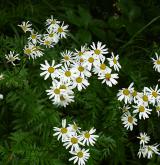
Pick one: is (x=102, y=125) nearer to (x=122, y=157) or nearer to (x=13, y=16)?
(x=122, y=157)

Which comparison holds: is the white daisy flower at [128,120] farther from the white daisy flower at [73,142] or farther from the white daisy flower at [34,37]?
the white daisy flower at [34,37]

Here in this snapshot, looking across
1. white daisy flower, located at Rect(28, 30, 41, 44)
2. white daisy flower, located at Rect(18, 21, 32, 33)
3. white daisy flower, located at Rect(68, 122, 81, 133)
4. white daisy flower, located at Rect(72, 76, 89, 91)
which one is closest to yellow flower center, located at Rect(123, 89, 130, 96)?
white daisy flower, located at Rect(72, 76, 89, 91)

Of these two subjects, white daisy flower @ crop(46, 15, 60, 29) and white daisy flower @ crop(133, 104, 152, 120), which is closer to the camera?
white daisy flower @ crop(133, 104, 152, 120)

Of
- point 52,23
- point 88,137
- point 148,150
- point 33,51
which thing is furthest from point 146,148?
point 52,23

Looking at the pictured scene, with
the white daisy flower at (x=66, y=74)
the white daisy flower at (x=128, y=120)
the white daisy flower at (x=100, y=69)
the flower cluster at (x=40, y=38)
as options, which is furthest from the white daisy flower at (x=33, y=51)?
the white daisy flower at (x=128, y=120)

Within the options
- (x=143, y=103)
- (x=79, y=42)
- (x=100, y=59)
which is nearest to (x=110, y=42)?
(x=79, y=42)

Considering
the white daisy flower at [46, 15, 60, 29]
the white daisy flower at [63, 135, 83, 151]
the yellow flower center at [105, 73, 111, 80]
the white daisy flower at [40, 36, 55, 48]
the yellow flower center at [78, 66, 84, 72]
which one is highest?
the white daisy flower at [46, 15, 60, 29]

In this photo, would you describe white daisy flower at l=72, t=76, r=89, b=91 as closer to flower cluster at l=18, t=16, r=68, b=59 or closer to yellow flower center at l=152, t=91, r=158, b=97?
flower cluster at l=18, t=16, r=68, b=59

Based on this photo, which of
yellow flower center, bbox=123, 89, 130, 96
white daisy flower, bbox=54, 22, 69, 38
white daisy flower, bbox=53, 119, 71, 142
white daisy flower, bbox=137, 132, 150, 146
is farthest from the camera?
white daisy flower, bbox=54, 22, 69, 38
